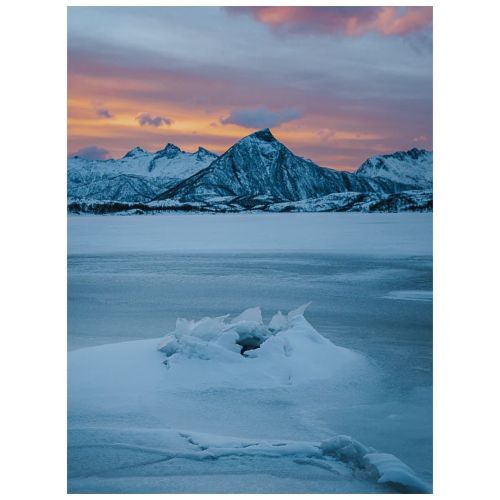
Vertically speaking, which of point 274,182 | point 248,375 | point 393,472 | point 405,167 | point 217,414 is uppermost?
point 405,167

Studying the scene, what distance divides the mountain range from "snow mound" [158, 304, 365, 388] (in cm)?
Result: 168

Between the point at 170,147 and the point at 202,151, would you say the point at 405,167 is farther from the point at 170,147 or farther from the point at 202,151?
the point at 170,147

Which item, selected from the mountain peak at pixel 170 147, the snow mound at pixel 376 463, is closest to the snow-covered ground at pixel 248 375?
the snow mound at pixel 376 463

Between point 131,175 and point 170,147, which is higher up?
point 170,147

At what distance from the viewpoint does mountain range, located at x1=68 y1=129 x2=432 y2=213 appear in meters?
6.76

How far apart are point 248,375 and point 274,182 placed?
8.42 feet

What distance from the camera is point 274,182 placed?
7430 millimetres

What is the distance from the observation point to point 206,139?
6.87m

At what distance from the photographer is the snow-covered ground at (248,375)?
15.4 feet

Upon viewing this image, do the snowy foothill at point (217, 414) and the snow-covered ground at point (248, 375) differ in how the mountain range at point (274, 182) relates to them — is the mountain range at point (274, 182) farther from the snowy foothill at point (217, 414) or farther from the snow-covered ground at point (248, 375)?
the snowy foothill at point (217, 414)

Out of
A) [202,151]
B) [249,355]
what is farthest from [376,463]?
[202,151]

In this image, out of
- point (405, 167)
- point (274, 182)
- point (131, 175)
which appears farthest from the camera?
point (131, 175)

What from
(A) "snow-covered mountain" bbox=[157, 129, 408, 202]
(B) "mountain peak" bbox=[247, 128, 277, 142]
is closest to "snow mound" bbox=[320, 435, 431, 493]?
(A) "snow-covered mountain" bbox=[157, 129, 408, 202]

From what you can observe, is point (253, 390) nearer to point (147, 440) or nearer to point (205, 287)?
point (147, 440)
